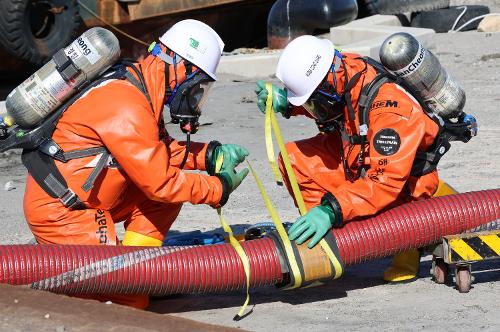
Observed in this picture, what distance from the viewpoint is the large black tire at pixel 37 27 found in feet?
38.6

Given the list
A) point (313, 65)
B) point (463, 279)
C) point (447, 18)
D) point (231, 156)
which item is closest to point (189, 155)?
point (231, 156)

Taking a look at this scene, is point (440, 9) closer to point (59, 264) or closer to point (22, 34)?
point (22, 34)

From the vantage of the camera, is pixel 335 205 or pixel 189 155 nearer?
pixel 335 205

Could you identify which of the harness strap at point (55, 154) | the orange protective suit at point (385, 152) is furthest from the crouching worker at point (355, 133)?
the harness strap at point (55, 154)

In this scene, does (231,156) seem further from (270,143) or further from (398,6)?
(398,6)

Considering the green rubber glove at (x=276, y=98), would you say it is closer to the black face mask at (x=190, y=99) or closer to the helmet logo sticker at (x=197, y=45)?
the black face mask at (x=190, y=99)

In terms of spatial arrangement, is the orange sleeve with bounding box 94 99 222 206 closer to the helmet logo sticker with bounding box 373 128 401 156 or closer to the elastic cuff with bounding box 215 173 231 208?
the elastic cuff with bounding box 215 173 231 208

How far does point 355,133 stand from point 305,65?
53cm

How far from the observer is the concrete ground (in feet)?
17.1

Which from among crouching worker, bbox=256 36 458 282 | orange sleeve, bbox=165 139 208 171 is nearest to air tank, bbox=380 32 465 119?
crouching worker, bbox=256 36 458 282

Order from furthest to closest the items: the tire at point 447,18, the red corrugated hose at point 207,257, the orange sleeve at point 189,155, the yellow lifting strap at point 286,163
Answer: the tire at point 447,18, the orange sleeve at point 189,155, the yellow lifting strap at point 286,163, the red corrugated hose at point 207,257

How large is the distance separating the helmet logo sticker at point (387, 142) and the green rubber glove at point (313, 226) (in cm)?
42

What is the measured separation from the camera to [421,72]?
18.3ft

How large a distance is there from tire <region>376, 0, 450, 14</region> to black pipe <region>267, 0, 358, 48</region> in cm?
172
